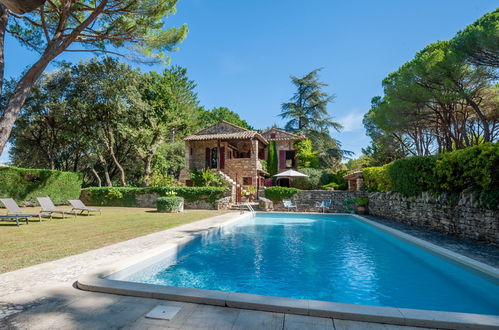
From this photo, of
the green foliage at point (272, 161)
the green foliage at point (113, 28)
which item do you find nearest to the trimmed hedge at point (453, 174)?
the green foliage at point (113, 28)

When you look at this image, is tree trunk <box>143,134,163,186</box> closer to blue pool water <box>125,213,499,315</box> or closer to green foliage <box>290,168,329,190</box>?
green foliage <box>290,168,329,190</box>

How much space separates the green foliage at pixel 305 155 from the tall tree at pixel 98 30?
15.3 metres

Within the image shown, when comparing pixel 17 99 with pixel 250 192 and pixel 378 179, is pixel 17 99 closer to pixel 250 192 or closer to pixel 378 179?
pixel 250 192

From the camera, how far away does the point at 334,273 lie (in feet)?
17.6

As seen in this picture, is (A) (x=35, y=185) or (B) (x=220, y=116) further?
(B) (x=220, y=116)

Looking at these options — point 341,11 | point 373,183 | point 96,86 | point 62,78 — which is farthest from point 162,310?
point 62,78

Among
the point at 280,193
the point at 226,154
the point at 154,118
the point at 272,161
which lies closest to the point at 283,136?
the point at 272,161

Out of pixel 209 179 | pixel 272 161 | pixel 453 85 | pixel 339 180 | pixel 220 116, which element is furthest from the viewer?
pixel 220 116

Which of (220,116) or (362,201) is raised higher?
(220,116)

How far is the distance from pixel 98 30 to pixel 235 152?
1643cm

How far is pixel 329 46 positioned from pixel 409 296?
1174cm

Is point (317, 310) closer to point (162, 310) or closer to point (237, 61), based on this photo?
point (162, 310)

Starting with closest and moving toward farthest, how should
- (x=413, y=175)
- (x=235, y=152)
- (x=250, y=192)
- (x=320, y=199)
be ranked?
(x=413, y=175) < (x=320, y=199) < (x=250, y=192) < (x=235, y=152)

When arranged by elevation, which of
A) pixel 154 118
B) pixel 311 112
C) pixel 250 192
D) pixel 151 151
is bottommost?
pixel 250 192
